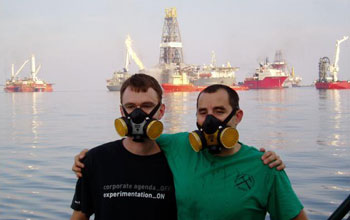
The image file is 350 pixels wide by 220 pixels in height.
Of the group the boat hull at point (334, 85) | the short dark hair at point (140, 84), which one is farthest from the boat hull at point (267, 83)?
the short dark hair at point (140, 84)

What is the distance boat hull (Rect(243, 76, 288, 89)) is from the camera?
391ft

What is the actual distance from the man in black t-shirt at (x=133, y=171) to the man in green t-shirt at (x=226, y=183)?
124 mm

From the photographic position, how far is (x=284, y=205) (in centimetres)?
266

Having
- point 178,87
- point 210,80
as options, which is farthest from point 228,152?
point 210,80

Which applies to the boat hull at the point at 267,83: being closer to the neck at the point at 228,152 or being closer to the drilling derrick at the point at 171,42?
the drilling derrick at the point at 171,42

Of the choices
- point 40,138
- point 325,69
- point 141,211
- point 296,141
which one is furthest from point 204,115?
point 325,69

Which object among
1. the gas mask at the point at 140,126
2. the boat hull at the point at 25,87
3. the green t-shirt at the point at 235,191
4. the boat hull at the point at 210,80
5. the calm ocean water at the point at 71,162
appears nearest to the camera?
the green t-shirt at the point at 235,191

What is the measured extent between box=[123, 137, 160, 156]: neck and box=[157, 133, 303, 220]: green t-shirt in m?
0.28

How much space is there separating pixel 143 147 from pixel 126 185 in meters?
0.23

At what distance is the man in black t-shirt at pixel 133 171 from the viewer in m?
2.85

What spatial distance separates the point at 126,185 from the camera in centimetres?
288

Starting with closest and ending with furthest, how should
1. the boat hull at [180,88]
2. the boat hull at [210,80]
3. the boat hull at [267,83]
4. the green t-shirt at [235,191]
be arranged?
the green t-shirt at [235,191], the boat hull at [180,88], the boat hull at [210,80], the boat hull at [267,83]

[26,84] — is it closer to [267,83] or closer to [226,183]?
[267,83]

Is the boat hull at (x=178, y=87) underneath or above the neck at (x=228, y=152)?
underneath
